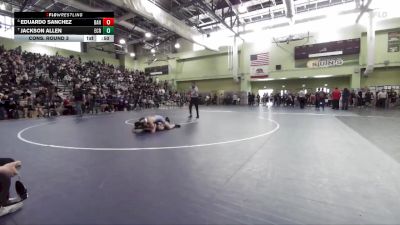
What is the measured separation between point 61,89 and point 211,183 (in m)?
17.7

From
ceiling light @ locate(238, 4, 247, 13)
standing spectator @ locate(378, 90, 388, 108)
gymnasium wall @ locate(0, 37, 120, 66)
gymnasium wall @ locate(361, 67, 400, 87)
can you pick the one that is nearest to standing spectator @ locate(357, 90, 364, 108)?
standing spectator @ locate(378, 90, 388, 108)

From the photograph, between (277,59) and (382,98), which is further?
(277,59)

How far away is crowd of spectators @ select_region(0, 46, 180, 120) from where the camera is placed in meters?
12.3

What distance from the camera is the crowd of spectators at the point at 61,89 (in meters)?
12.3

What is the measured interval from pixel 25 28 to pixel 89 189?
10068 millimetres

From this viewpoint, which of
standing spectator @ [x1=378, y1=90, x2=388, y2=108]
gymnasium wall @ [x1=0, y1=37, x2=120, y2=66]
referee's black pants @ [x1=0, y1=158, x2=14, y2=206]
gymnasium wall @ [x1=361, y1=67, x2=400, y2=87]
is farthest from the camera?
gymnasium wall @ [x1=0, y1=37, x2=120, y2=66]

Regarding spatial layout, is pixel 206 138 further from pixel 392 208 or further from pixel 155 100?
pixel 155 100

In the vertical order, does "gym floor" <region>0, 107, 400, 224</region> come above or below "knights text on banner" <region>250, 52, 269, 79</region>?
below

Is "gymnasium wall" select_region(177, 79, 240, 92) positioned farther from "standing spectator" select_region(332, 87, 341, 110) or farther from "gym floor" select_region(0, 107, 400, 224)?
"gym floor" select_region(0, 107, 400, 224)

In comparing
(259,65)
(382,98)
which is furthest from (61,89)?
(382,98)

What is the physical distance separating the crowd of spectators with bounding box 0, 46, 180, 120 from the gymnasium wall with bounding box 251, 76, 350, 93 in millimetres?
9539

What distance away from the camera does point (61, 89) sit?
671 inches

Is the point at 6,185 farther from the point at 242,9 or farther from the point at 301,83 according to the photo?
the point at 301,83
